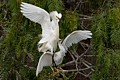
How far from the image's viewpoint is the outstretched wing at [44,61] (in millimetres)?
1863

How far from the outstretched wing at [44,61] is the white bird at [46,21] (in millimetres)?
33

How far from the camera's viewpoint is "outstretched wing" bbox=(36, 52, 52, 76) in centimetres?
186

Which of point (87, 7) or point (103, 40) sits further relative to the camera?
point (87, 7)

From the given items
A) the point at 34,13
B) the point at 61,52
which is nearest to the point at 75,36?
the point at 61,52

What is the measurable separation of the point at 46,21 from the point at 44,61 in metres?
0.19

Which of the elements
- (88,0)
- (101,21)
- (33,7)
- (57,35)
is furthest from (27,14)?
(88,0)

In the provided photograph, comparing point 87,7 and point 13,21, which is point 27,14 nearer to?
point 13,21

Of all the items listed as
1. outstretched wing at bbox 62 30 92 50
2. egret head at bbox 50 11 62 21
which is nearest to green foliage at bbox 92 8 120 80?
outstretched wing at bbox 62 30 92 50

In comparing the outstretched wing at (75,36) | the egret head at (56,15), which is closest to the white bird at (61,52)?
the outstretched wing at (75,36)

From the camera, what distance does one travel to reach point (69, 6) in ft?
7.72

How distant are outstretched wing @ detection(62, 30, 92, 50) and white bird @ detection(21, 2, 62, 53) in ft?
0.24

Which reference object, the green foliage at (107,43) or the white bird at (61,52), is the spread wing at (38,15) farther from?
the green foliage at (107,43)

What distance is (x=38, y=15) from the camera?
6.14ft

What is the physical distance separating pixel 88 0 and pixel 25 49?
20.1 inches
